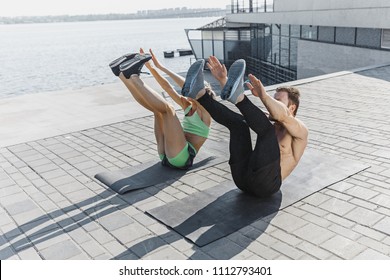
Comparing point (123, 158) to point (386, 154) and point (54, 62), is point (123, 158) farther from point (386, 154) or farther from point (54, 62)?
point (54, 62)

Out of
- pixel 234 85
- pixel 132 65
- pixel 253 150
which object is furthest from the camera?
pixel 132 65

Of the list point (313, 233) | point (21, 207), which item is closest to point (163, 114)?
point (21, 207)

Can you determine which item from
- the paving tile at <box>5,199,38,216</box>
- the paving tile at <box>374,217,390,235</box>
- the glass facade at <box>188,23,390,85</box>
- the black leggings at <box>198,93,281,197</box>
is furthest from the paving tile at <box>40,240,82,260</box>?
the glass facade at <box>188,23,390,85</box>

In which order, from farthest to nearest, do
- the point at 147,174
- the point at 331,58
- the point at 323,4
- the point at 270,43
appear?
the point at 270,43 < the point at 323,4 < the point at 331,58 < the point at 147,174

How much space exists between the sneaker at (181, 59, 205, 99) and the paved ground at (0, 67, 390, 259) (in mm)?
1551

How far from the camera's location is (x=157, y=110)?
5.52m

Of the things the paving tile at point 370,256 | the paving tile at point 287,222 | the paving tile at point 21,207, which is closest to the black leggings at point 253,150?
the paving tile at point 287,222

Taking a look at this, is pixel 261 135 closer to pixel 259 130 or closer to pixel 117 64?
pixel 259 130

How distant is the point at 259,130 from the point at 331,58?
1517 cm

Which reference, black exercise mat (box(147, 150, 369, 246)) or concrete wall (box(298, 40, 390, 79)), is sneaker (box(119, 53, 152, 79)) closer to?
black exercise mat (box(147, 150, 369, 246))

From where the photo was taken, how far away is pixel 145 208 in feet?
16.6

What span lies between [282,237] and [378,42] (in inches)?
563

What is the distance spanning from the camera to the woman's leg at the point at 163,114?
17.8ft

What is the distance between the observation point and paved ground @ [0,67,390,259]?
4.08 meters
